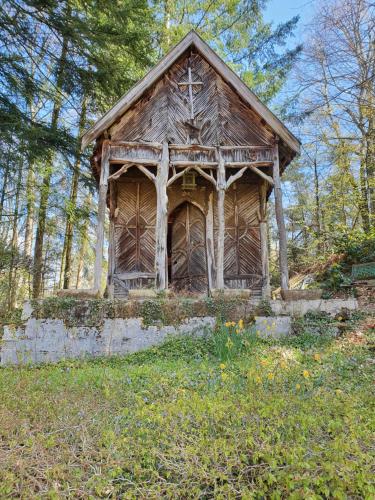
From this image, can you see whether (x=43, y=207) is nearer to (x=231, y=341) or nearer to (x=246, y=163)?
(x=246, y=163)

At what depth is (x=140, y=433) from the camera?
3443 millimetres

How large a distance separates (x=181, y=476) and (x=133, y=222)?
374 inches

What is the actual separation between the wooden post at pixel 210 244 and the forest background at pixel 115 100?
3.30m

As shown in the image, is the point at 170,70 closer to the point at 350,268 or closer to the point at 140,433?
the point at 350,268

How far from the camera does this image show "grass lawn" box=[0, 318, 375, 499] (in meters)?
2.86

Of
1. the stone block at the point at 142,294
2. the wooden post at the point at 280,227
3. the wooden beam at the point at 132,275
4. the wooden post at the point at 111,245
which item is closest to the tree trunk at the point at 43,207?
the wooden post at the point at 111,245

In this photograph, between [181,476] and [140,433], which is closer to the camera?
[181,476]

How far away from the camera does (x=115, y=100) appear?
13406mm

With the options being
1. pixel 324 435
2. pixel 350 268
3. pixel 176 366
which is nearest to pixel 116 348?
pixel 176 366

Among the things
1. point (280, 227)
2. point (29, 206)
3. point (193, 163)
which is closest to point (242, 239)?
point (280, 227)

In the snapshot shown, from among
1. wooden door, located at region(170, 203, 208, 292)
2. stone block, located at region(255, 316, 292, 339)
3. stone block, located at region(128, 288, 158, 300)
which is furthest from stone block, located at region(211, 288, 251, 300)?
wooden door, located at region(170, 203, 208, 292)

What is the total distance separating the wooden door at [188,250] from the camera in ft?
39.2

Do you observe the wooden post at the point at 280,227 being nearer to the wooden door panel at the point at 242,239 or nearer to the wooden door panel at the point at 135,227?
the wooden door panel at the point at 242,239

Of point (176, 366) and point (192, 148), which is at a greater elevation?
point (192, 148)
